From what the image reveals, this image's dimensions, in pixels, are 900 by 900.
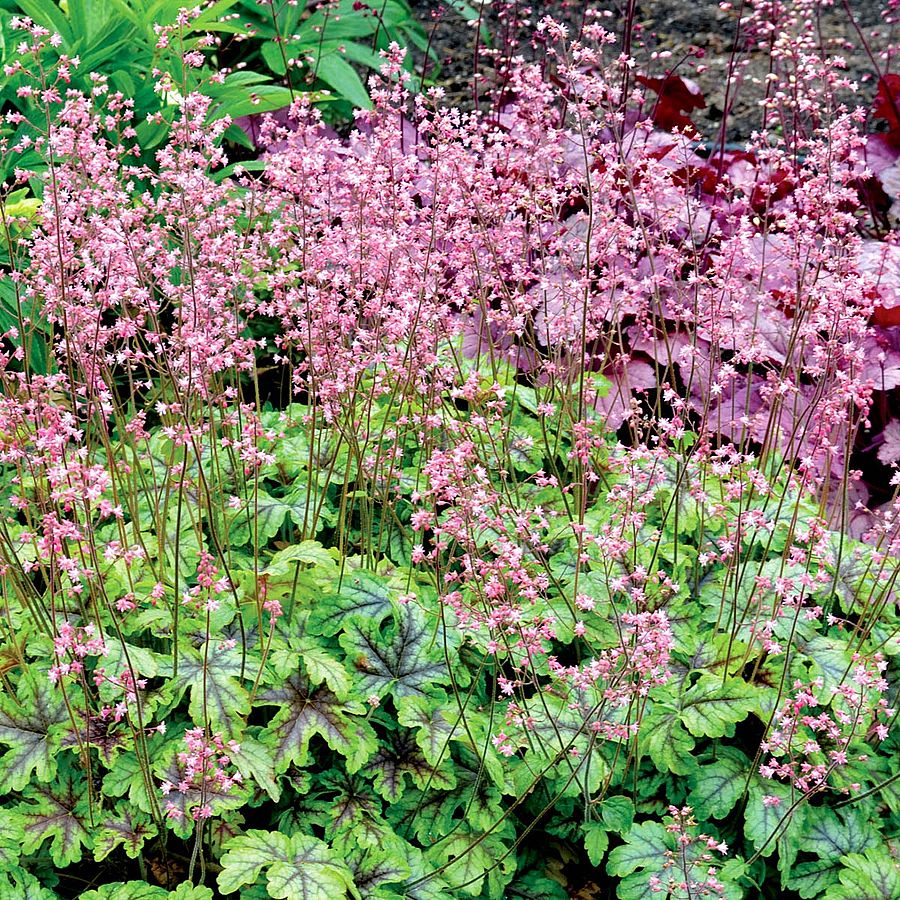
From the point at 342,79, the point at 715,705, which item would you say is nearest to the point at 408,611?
the point at 715,705

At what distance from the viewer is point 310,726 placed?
270 centimetres

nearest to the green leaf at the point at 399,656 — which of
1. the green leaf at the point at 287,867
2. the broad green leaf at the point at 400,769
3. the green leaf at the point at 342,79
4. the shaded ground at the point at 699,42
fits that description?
the broad green leaf at the point at 400,769

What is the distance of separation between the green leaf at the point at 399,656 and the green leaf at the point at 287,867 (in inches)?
16.9

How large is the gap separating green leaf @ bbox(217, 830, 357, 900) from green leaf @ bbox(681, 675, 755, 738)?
940mm

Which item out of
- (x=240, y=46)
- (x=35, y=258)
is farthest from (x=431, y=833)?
(x=240, y=46)

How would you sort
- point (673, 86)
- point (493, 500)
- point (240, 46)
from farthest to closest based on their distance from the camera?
point (240, 46), point (673, 86), point (493, 500)

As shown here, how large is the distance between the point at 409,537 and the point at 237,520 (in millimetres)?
524

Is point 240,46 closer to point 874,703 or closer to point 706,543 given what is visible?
point 706,543

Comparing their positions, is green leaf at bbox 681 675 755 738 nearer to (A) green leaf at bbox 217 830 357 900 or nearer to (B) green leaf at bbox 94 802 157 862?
(A) green leaf at bbox 217 830 357 900

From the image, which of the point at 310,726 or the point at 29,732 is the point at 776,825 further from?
the point at 29,732

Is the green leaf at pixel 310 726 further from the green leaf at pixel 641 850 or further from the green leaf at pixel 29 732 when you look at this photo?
the green leaf at pixel 641 850

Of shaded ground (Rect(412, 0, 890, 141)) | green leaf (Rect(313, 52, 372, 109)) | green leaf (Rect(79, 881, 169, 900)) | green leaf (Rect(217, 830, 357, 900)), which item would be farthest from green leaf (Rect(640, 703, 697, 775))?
shaded ground (Rect(412, 0, 890, 141))

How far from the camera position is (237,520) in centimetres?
330

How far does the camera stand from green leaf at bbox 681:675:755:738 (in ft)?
8.94
